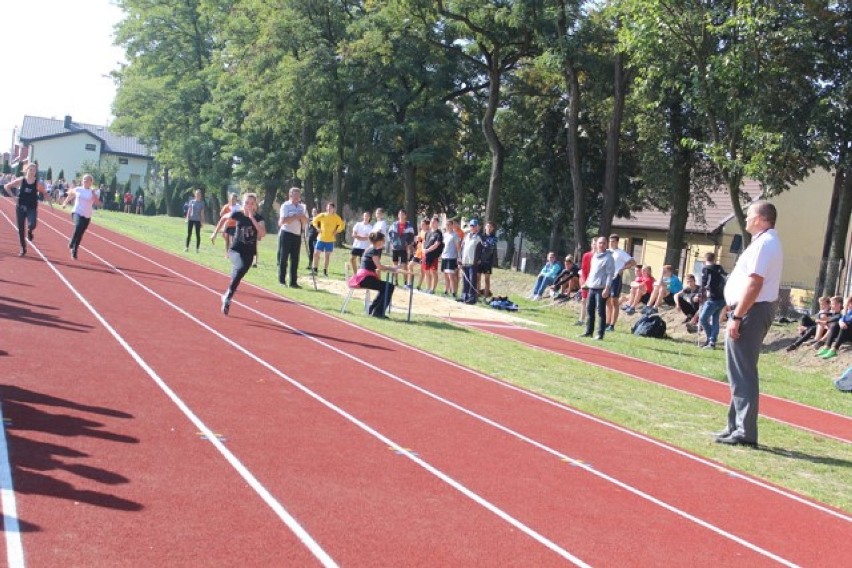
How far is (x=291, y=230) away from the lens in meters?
20.2

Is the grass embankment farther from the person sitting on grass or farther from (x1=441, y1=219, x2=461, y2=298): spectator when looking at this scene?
(x1=441, y1=219, x2=461, y2=298): spectator

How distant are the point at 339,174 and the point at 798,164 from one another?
2645 centimetres

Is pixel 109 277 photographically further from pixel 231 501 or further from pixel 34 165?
pixel 231 501

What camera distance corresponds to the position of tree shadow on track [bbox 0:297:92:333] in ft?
38.7

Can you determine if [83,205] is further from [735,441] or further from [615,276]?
[735,441]

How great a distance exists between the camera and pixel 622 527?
20.8ft

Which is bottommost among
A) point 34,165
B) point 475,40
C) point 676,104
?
point 34,165

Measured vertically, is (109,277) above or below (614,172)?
below

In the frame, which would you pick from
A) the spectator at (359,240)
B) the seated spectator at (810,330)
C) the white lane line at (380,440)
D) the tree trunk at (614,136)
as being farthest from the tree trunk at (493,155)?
the white lane line at (380,440)

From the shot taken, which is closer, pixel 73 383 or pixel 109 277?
pixel 73 383

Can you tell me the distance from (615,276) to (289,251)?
266 inches

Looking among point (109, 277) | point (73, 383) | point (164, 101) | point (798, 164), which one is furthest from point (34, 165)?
point (164, 101)

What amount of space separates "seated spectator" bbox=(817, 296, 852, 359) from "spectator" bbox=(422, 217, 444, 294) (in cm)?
919

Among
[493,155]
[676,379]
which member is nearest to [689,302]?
[676,379]
